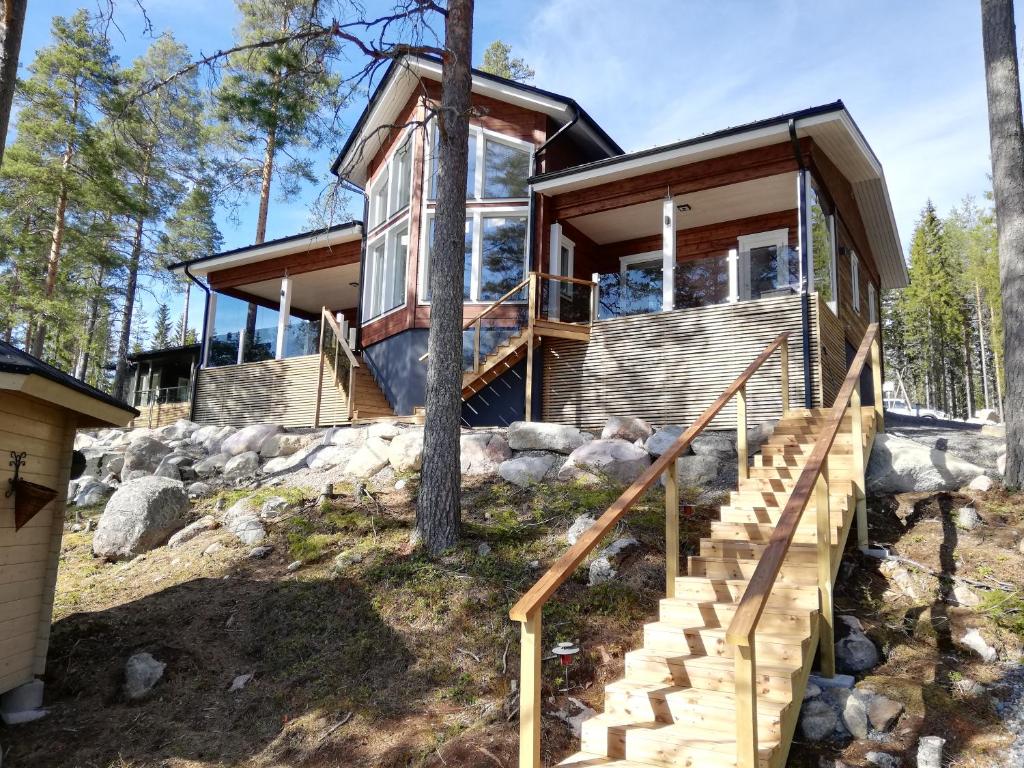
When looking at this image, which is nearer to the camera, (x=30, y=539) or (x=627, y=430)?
(x=30, y=539)

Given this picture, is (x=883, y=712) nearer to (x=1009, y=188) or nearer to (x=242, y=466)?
(x=1009, y=188)

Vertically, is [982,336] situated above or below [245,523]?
above

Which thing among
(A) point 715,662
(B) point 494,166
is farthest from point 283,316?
(A) point 715,662

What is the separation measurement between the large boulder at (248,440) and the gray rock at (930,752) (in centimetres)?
988

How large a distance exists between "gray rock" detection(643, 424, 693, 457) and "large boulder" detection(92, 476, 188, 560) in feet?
18.8

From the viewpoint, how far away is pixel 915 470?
6.12 metres

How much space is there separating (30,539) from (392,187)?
1033cm

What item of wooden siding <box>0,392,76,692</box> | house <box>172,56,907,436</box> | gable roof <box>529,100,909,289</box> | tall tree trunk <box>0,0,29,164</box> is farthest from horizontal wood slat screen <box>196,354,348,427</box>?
tall tree trunk <box>0,0,29,164</box>

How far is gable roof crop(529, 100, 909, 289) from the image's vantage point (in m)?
8.98

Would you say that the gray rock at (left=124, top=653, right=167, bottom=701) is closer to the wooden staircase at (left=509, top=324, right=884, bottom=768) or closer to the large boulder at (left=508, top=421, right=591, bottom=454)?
the wooden staircase at (left=509, top=324, right=884, bottom=768)

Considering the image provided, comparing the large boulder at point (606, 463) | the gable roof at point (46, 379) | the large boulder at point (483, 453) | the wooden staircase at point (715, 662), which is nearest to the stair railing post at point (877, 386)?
the wooden staircase at point (715, 662)

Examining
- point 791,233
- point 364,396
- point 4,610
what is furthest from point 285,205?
point 4,610

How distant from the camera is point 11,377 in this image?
14.4 feet

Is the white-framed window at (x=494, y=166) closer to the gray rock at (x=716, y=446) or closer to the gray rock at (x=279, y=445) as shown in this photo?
the gray rock at (x=279, y=445)
